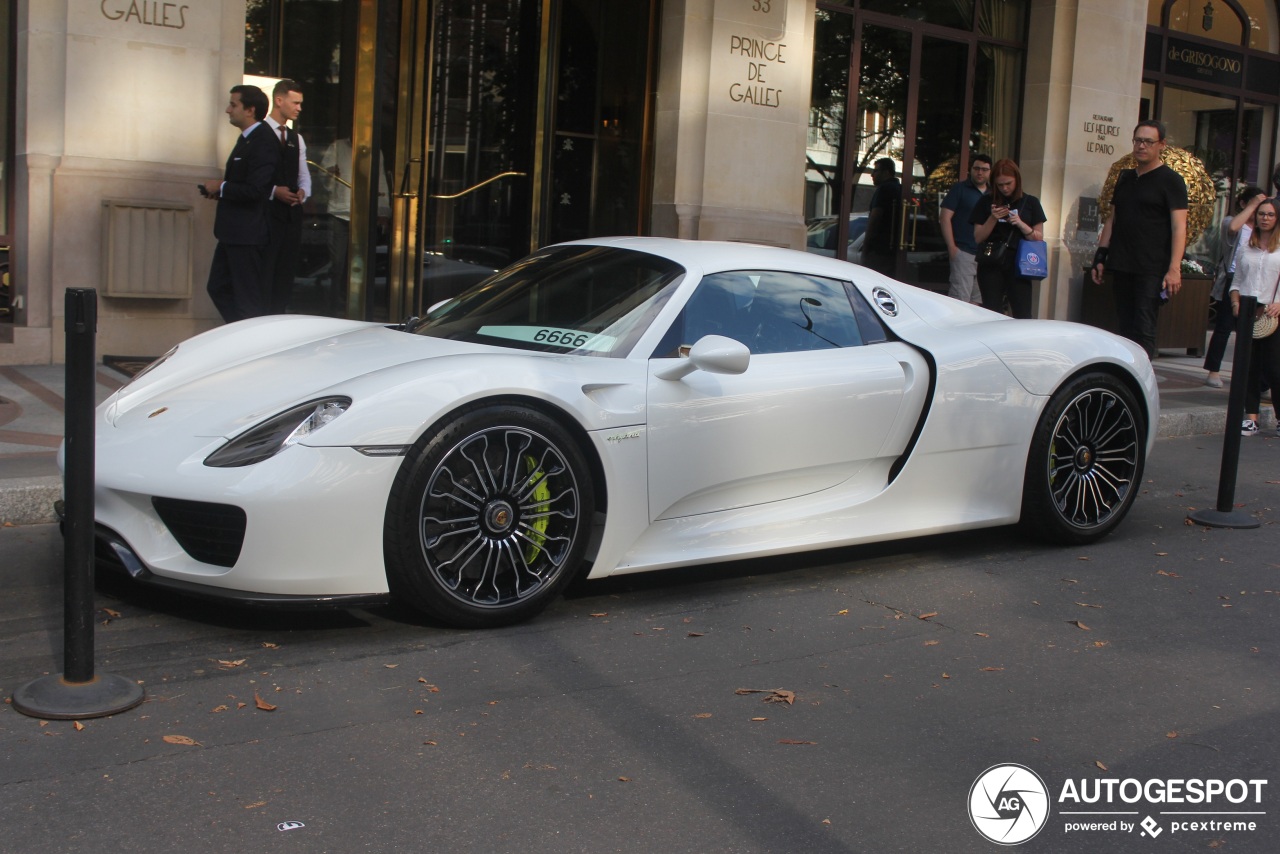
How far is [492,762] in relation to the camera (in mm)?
3240

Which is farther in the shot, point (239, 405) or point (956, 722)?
point (239, 405)

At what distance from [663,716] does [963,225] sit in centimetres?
888

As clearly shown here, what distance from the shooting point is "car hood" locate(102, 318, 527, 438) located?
420cm

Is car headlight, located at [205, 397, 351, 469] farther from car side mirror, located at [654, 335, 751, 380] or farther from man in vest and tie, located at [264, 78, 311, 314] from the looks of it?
man in vest and tie, located at [264, 78, 311, 314]

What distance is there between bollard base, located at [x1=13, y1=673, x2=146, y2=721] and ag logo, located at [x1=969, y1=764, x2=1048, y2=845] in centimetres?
214

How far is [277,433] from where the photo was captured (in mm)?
4008

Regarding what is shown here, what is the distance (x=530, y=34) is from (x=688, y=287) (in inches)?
285

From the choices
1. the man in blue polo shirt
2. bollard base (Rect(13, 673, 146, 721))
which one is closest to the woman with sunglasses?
the man in blue polo shirt

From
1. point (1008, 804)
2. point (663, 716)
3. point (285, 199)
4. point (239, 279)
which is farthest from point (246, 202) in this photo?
point (1008, 804)

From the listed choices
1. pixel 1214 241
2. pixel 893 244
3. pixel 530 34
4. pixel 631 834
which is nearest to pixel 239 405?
pixel 631 834

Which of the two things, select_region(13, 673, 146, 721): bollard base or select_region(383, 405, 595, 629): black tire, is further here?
select_region(383, 405, 595, 629): black tire

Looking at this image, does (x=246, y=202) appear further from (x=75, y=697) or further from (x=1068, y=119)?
(x=1068, y=119)

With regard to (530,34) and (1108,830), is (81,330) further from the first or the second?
(530,34)

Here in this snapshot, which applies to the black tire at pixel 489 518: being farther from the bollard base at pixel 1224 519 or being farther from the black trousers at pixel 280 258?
the black trousers at pixel 280 258
